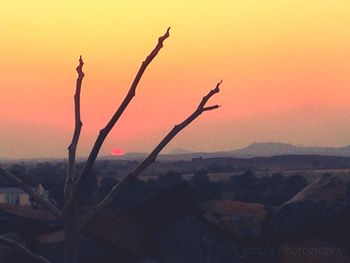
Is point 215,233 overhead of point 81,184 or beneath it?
beneath

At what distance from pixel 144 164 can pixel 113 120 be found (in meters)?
0.23

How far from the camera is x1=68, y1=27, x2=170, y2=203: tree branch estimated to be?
93.1 inches

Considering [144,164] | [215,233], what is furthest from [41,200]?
[215,233]

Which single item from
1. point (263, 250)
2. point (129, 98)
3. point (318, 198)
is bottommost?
point (263, 250)

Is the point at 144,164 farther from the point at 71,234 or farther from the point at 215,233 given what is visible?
the point at 215,233

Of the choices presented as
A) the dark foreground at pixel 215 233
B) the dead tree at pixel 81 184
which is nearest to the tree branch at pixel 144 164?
the dead tree at pixel 81 184

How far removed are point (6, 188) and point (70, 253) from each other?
30.7m

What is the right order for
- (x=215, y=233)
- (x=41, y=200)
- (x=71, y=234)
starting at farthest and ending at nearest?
1. (x=215, y=233)
2. (x=41, y=200)
3. (x=71, y=234)

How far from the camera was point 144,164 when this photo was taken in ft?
8.20

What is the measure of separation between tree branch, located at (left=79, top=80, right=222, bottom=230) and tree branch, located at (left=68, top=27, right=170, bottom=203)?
92 mm

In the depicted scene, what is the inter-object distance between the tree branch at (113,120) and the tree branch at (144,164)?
0.30 feet

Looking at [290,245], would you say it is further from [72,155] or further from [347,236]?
[72,155]

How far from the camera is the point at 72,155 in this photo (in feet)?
8.61

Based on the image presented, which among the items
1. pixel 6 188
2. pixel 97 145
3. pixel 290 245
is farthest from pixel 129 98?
pixel 6 188
